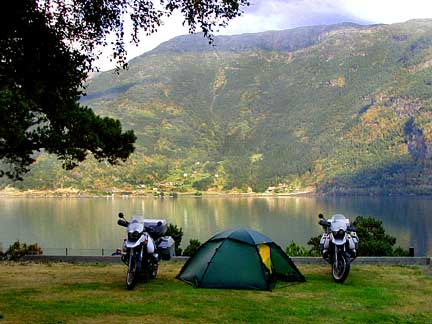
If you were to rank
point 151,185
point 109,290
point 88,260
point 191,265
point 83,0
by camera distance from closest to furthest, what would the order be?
point 83,0 < point 109,290 < point 191,265 < point 88,260 < point 151,185

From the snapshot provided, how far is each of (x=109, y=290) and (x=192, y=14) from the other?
457 cm

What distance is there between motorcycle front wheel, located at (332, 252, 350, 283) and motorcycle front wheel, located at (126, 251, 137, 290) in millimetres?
3756

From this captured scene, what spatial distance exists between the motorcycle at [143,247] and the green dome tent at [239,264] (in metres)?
0.64

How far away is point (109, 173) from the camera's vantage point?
18412cm

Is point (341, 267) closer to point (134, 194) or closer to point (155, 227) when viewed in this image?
point (155, 227)

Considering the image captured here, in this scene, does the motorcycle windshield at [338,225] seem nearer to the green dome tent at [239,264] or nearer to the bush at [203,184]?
the green dome tent at [239,264]

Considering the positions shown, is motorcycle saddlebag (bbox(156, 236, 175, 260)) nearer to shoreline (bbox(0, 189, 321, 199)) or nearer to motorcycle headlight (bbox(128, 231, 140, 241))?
motorcycle headlight (bbox(128, 231, 140, 241))

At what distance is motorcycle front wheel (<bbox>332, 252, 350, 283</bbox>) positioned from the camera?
32.0 feet

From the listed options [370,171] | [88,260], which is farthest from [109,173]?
[88,260]

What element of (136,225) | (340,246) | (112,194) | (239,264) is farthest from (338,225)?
(112,194)

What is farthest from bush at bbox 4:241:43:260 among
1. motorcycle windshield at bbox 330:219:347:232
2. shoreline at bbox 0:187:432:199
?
shoreline at bbox 0:187:432:199

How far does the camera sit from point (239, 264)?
372 inches

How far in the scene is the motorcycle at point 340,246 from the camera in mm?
9859

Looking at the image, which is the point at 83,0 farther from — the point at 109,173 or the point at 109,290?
the point at 109,173
